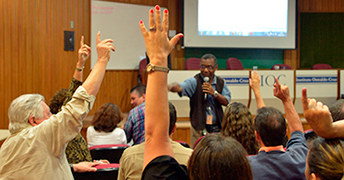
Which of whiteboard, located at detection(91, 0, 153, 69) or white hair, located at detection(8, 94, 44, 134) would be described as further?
whiteboard, located at detection(91, 0, 153, 69)

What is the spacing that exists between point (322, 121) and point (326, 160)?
0.39ft

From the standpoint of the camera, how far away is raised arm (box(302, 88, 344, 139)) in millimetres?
885

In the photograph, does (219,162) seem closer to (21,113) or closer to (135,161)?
(135,161)

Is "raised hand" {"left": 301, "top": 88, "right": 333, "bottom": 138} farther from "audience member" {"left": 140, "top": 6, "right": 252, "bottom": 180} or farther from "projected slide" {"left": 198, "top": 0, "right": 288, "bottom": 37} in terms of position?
"projected slide" {"left": 198, "top": 0, "right": 288, "bottom": 37}

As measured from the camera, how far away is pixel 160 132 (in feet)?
2.93

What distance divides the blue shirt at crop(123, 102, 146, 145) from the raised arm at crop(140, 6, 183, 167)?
→ 184 centimetres

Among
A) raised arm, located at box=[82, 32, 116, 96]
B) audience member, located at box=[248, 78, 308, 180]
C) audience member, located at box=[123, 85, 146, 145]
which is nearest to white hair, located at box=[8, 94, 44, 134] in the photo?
raised arm, located at box=[82, 32, 116, 96]

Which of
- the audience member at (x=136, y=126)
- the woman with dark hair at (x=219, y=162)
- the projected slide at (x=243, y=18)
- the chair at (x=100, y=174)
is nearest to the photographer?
the woman with dark hair at (x=219, y=162)

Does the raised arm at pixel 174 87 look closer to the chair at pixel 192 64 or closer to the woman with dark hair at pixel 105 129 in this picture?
the woman with dark hair at pixel 105 129

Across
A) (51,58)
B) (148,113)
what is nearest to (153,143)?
(148,113)

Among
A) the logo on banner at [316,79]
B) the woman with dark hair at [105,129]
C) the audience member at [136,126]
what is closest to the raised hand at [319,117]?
the audience member at [136,126]

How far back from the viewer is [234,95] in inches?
215

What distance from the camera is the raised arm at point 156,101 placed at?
891 mm

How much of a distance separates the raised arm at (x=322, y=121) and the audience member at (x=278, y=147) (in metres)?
0.62
